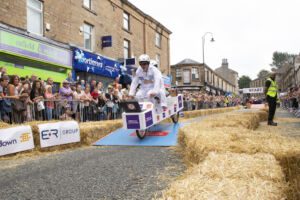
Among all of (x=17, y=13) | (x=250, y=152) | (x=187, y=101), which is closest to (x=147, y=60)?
(x=250, y=152)

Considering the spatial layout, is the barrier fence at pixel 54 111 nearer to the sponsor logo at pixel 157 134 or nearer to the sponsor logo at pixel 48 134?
the sponsor logo at pixel 48 134

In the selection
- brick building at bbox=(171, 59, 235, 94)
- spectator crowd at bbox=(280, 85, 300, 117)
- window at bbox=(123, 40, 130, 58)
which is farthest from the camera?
brick building at bbox=(171, 59, 235, 94)

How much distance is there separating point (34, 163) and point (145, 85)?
417 cm

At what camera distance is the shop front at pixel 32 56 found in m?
13.9

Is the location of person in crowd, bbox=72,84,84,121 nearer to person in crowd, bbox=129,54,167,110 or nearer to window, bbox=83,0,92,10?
person in crowd, bbox=129,54,167,110

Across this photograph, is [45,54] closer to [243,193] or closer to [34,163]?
[34,163]

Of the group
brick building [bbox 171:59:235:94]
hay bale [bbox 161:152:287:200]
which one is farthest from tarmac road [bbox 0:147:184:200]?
brick building [bbox 171:59:235:94]

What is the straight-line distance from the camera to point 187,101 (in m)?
23.9

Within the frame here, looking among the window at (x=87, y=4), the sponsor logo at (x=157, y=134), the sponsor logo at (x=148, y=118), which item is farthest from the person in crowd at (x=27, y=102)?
the window at (x=87, y=4)

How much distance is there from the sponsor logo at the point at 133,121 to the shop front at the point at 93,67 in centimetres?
986

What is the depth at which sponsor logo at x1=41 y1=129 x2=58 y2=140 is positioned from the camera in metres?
7.45

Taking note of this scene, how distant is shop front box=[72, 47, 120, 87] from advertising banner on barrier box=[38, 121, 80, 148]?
31.3 feet

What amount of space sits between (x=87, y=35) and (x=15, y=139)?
15777 mm

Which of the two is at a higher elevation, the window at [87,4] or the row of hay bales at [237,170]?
the window at [87,4]
